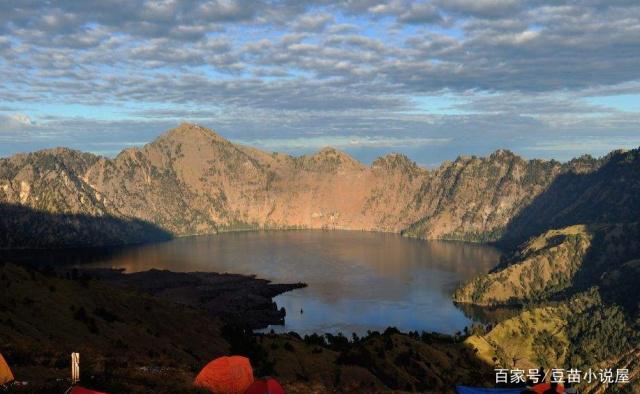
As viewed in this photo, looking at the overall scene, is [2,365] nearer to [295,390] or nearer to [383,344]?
[295,390]

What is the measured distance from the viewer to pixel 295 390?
1950 inches

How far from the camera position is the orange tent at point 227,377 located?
4131cm

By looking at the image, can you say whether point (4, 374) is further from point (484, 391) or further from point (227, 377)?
point (484, 391)

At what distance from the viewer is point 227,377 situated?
136 feet

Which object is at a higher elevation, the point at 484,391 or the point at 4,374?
the point at 4,374

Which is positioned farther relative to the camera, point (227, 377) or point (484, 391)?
point (484, 391)

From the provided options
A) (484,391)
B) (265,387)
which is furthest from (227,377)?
(484,391)

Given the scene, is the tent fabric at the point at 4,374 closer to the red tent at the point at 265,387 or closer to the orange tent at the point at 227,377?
the orange tent at the point at 227,377

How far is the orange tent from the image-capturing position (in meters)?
41.3

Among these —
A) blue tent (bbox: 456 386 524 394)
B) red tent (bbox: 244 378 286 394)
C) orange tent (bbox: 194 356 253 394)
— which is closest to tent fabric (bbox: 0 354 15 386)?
orange tent (bbox: 194 356 253 394)

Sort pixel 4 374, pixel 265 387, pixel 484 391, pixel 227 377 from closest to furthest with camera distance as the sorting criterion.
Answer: pixel 4 374 < pixel 265 387 < pixel 227 377 < pixel 484 391

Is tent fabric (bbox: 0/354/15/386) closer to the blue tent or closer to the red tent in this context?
the red tent

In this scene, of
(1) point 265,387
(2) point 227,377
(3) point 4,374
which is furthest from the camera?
(2) point 227,377

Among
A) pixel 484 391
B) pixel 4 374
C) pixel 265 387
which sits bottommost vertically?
pixel 484 391
